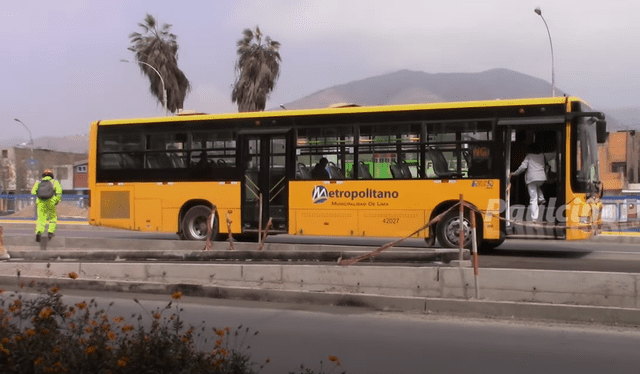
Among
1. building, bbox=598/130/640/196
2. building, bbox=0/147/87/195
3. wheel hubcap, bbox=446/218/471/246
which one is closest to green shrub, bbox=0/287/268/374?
wheel hubcap, bbox=446/218/471/246

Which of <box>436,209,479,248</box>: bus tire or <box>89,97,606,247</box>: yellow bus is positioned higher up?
<box>89,97,606,247</box>: yellow bus

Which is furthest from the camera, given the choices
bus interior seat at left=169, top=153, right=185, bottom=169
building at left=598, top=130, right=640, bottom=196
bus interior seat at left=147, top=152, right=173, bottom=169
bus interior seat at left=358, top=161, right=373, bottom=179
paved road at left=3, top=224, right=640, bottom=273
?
building at left=598, top=130, right=640, bottom=196

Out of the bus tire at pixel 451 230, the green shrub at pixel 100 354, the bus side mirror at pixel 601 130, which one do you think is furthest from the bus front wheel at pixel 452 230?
the green shrub at pixel 100 354

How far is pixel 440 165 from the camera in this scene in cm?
1661

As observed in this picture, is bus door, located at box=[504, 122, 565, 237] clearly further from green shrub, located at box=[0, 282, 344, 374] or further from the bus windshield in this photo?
green shrub, located at box=[0, 282, 344, 374]

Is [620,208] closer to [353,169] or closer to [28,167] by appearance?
[353,169]

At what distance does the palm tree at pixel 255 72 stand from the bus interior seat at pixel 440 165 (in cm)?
2790

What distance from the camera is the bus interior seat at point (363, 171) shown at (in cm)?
1730

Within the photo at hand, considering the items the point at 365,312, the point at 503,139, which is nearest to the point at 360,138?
the point at 503,139

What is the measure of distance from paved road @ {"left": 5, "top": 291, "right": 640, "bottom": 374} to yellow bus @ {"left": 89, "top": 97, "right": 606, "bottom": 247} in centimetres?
668

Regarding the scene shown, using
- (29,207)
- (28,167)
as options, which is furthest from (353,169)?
(28,167)

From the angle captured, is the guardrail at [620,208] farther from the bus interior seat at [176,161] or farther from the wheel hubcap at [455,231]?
the bus interior seat at [176,161]

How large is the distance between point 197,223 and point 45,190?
3897 millimetres

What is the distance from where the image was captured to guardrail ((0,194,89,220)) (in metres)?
39.2
